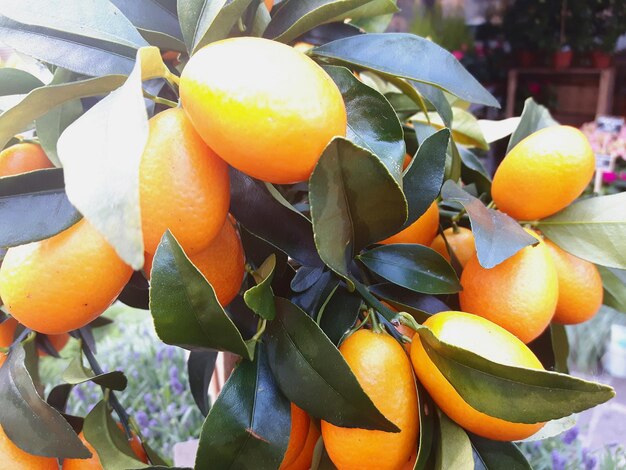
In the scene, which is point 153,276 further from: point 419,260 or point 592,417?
point 592,417

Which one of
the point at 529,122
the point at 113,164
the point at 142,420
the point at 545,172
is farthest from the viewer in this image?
the point at 142,420

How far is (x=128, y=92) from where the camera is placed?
0.93 ft

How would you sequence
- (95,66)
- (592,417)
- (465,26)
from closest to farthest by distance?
1. (95,66)
2. (592,417)
3. (465,26)

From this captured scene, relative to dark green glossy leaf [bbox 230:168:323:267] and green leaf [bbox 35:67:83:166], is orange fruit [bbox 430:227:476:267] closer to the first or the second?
dark green glossy leaf [bbox 230:168:323:267]

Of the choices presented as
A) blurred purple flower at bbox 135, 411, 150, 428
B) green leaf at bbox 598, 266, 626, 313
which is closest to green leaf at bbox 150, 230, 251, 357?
green leaf at bbox 598, 266, 626, 313

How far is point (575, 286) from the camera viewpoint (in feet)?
1.67

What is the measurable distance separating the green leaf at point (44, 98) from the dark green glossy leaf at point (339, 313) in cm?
21

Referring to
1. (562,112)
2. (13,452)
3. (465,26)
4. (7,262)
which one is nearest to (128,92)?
(7,262)

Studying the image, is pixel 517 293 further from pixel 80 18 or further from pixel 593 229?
pixel 80 18

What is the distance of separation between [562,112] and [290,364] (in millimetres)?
4017

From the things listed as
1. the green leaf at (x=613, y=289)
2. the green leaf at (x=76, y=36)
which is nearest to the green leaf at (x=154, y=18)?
the green leaf at (x=76, y=36)

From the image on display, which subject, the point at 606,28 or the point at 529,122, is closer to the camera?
the point at 529,122

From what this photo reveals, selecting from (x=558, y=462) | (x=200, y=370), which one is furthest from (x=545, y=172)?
→ (x=558, y=462)

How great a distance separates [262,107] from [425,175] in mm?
156
